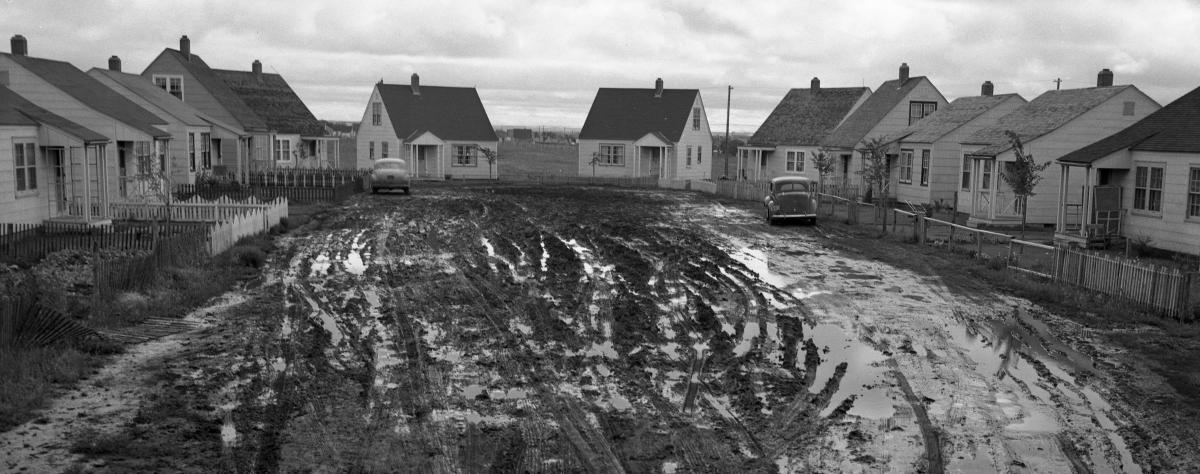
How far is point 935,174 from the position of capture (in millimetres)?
42125

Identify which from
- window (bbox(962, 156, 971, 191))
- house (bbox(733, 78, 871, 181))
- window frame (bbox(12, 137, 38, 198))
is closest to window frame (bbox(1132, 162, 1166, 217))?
window (bbox(962, 156, 971, 191))

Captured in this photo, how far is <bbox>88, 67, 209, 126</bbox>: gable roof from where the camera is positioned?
43875mm

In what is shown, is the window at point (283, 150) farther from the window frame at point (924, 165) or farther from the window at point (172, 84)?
A: the window frame at point (924, 165)

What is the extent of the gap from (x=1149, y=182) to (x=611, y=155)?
44260 mm

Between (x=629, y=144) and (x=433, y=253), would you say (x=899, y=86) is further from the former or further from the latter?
(x=433, y=253)

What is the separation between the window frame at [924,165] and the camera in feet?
140

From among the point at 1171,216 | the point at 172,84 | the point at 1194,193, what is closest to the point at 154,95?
the point at 172,84

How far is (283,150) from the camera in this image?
60.8 meters

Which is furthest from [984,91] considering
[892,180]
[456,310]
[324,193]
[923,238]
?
[456,310]

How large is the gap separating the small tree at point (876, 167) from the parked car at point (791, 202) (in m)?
3.18

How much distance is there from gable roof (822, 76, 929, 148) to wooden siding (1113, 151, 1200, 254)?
25.3m

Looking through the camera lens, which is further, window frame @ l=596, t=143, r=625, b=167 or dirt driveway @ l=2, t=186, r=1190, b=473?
window frame @ l=596, t=143, r=625, b=167

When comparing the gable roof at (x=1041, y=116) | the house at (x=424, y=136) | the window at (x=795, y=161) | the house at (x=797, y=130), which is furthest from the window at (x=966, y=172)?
the house at (x=424, y=136)

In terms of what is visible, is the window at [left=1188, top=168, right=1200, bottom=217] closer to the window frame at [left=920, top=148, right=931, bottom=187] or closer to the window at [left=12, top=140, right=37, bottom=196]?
the window frame at [left=920, top=148, right=931, bottom=187]
